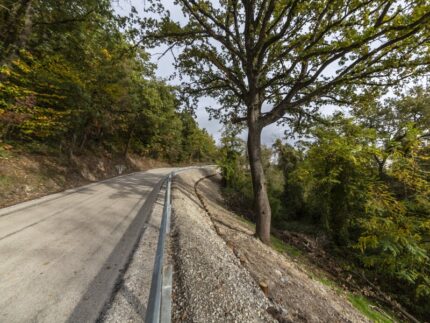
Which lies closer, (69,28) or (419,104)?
(69,28)

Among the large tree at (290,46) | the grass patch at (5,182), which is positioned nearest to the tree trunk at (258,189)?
the large tree at (290,46)

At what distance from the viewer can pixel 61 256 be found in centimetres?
324

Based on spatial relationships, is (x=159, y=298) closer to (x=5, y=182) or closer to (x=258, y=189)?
(x=258, y=189)

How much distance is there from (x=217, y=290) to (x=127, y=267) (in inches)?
64.4

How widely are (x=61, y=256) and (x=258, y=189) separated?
5042 mm

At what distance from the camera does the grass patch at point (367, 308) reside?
173 inches

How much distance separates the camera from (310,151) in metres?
6.92

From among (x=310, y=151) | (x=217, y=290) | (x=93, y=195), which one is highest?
(x=310, y=151)

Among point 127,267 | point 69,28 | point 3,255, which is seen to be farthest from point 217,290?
point 69,28

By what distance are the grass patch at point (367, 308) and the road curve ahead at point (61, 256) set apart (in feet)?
18.6

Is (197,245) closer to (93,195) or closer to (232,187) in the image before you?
(93,195)

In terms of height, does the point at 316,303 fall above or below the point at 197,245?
below

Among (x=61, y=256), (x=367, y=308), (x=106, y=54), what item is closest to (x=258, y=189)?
(x=367, y=308)

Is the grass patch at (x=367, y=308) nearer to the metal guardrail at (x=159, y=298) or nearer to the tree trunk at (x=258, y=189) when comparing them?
the tree trunk at (x=258, y=189)
